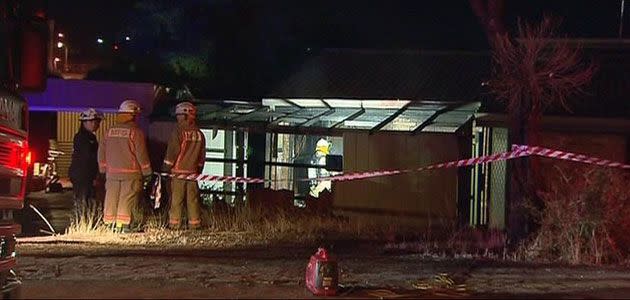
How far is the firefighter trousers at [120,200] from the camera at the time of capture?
14.1 meters

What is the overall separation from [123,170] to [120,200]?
17.4 inches

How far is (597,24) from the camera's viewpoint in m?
20.0

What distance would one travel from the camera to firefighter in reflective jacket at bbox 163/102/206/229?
14.9 metres

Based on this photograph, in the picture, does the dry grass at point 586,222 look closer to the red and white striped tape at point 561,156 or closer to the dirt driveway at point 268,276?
the red and white striped tape at point 561,156

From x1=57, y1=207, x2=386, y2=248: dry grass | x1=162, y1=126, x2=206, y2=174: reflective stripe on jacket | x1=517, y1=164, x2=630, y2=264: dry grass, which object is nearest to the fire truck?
x1=57, y1=207, x2=386, y2=248: dry grass

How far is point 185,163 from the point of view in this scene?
49.4ft

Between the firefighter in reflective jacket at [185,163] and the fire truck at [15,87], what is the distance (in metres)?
6.21

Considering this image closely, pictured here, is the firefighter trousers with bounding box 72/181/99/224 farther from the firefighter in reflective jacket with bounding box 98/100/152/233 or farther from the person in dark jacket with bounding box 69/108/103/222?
the firefighter in reflective jacket with bounding box 98/100/152/233

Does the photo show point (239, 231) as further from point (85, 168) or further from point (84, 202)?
point (85, 168)

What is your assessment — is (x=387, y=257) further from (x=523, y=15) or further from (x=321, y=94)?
(x=523, y=15)

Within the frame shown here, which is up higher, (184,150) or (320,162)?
(184,150)

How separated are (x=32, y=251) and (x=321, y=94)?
27.5 feet

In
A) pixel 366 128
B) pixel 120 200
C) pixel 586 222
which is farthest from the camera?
pixel 366 128

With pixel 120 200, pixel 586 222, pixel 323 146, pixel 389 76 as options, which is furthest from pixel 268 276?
pixel 389 76
